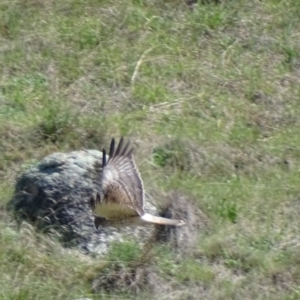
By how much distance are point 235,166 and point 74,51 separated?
194 centimetres

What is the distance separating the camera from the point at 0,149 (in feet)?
25.7

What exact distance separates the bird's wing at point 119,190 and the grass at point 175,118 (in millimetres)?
364

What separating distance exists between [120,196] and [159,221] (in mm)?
351

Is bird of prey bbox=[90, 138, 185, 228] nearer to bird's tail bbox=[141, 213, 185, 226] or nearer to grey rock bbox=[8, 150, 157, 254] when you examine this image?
bird's tail bbox=[141, 213, 185, 226]

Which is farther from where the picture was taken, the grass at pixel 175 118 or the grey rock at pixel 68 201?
the grey rock at pixel 68 201

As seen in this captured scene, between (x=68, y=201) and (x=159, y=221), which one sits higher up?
(x=159, y=221)

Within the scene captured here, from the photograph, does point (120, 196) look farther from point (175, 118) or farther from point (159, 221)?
point (175, 118)

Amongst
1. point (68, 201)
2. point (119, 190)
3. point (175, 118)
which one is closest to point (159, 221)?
point (119, 190)

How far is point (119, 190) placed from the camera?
6.32 metres

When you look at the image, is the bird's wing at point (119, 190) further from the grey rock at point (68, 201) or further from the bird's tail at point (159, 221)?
the grey rock at point (68, 201)

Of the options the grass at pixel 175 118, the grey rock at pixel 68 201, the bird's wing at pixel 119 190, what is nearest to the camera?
the bird's wing at pixel 119 190

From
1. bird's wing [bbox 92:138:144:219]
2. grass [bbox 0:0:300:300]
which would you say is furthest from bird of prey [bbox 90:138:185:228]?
grass [bbox 0:0:300:300]

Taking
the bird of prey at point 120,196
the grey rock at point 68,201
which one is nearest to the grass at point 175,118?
the grey rock at point 68,201

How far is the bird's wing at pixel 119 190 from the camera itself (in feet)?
20.6
